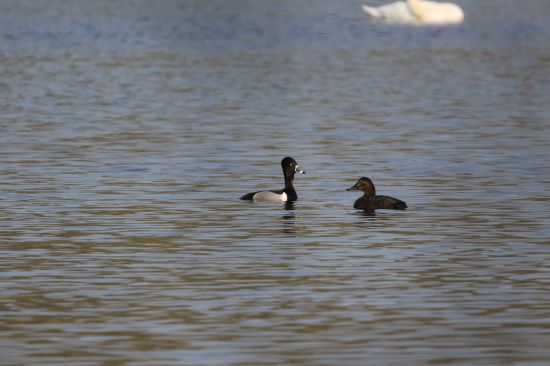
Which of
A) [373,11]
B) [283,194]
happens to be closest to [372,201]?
[283,194]

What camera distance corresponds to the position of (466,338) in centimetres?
1406

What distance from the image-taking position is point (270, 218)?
22828mm

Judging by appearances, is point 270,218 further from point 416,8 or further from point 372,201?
point 416,8

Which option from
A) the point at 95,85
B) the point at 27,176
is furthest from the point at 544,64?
the point at 27,176

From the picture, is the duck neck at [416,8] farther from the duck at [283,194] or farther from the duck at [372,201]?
the duck at [372,201]

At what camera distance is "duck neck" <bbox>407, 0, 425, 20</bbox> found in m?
93.4

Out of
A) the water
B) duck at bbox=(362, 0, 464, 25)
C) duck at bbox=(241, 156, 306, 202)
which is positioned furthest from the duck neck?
duck at bbox=(241, 156, 306, 202)

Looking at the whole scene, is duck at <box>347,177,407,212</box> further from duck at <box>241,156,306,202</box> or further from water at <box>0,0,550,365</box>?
duck at <box>241,156,306,202</box>

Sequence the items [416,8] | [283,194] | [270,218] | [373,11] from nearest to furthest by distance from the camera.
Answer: [270,218] → [283,194] → [416,8] → [373,11]

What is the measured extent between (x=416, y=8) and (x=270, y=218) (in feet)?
237

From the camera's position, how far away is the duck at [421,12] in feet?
309

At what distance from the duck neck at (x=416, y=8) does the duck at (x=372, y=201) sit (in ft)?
231

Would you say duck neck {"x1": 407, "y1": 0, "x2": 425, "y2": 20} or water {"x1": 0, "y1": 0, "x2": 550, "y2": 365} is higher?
duck neck {"x1": 407, "y1": 0, "x2": 425, "y2": 20}

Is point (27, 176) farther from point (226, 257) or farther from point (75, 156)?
point (226, 257)
